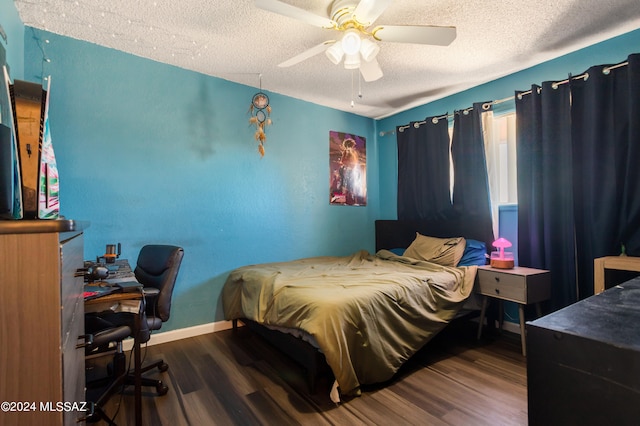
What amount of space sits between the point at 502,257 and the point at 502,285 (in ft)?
0.96

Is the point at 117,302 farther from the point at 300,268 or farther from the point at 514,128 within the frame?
the point at 514,128

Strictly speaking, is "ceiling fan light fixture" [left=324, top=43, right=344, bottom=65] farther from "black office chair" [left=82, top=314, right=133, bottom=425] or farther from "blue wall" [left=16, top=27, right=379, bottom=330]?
"black office chair" [left=82, top=314, right=133, bottom=425]

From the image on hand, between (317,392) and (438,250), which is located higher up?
(438,250)

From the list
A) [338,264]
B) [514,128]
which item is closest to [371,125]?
[514,128]

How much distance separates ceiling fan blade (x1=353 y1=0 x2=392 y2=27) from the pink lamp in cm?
214

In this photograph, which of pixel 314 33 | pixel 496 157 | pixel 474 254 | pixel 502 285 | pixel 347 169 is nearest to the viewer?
pixel 314 33

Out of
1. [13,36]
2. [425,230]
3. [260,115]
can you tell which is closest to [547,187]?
[425,230]

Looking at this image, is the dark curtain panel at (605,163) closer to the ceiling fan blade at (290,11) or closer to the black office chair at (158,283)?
the ceiling fan blade at (290,11)

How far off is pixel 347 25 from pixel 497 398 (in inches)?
95.6

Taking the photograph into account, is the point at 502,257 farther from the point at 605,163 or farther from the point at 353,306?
the point at 353,306

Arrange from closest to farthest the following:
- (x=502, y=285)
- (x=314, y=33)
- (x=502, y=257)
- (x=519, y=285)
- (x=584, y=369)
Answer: (x=584, y=369)
(x=314, y=33)
(x=519, y=285)
(x=502, y=285)
(x=502, y=257)

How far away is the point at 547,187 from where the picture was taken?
2520mm

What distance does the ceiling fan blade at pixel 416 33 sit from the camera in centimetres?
170

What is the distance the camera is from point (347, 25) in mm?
1821
